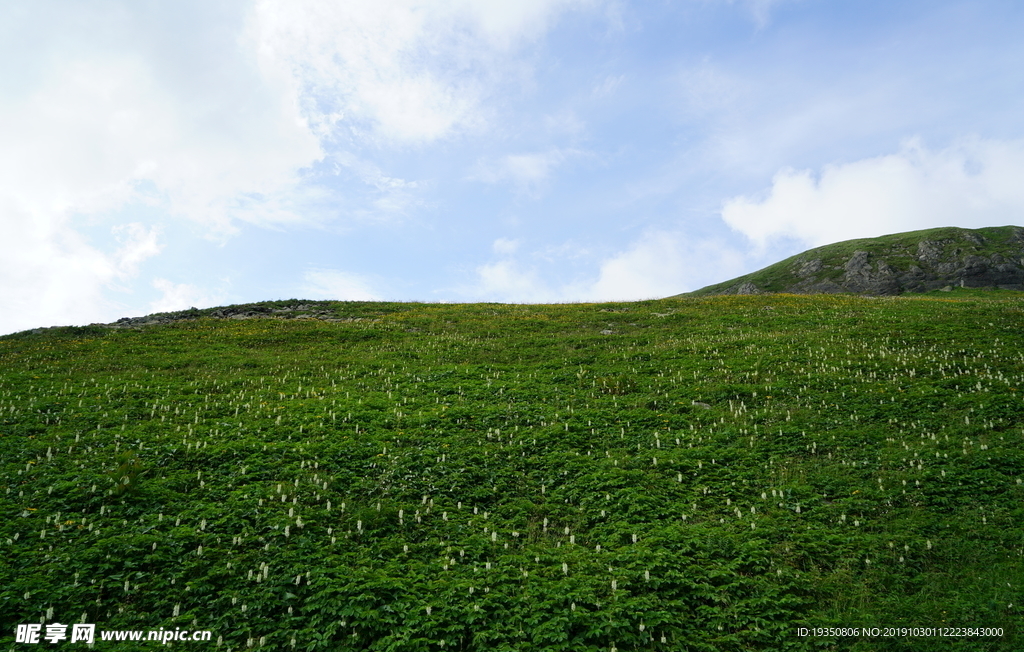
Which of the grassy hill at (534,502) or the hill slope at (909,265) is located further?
the hill slope at (909,265)

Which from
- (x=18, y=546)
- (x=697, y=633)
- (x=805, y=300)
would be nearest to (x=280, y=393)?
(x=18, y=546)

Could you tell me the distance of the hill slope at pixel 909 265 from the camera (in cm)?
7638

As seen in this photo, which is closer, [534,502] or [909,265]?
[534,502]

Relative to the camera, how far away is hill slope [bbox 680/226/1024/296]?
7638 cm

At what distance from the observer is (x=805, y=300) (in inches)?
1736

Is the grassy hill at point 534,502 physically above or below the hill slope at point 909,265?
below

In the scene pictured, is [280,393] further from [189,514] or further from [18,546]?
[18,546]

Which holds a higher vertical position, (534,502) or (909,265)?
(909,265)

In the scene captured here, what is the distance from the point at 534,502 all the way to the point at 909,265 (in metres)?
94.6

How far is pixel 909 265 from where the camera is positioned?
8362 cm

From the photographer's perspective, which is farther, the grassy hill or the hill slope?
the hill slope

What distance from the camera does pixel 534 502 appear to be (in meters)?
13.1

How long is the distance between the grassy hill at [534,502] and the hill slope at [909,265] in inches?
2638

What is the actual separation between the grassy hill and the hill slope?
6701 centimetres
